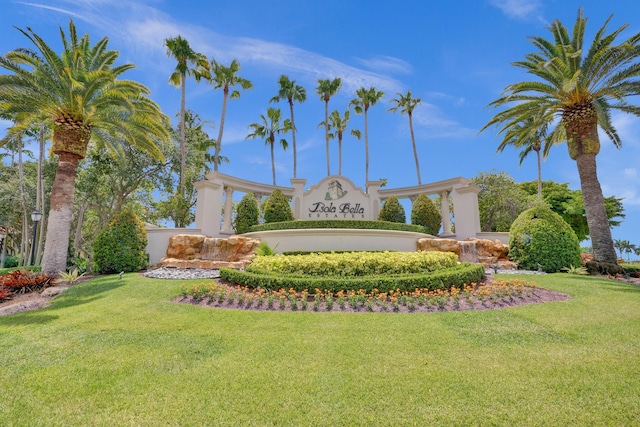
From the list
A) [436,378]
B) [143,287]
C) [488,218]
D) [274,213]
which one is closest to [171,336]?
[436,378]

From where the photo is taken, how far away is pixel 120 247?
1290cm

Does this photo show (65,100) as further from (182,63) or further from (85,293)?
(182,63)

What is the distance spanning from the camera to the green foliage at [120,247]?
1275cm

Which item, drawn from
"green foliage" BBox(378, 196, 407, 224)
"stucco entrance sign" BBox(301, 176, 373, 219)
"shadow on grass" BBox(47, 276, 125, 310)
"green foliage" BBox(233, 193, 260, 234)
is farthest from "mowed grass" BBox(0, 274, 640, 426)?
"stucco entrance sign" BBox(301, 176, 373, 219)

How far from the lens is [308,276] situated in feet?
30.6

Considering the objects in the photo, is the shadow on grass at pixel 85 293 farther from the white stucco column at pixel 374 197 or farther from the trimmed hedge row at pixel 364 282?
the white stucco column at pixel 374 197

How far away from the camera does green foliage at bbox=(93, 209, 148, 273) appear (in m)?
12.8

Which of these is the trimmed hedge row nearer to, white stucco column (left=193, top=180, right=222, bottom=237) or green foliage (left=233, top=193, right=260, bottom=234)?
white stucco column (left=193, top=180, right=222, bottom=237)

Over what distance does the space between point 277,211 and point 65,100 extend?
11.5 m

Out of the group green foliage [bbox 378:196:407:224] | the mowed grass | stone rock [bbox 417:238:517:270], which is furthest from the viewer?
green foliage [bbox 378:196:407:224]

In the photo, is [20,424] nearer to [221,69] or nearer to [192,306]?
[192,306]

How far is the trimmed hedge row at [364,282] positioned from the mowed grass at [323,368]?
5.70ft

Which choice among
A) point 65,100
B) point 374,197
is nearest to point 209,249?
point 65,100

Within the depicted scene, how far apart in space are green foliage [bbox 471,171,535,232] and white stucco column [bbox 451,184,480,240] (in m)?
8.39
